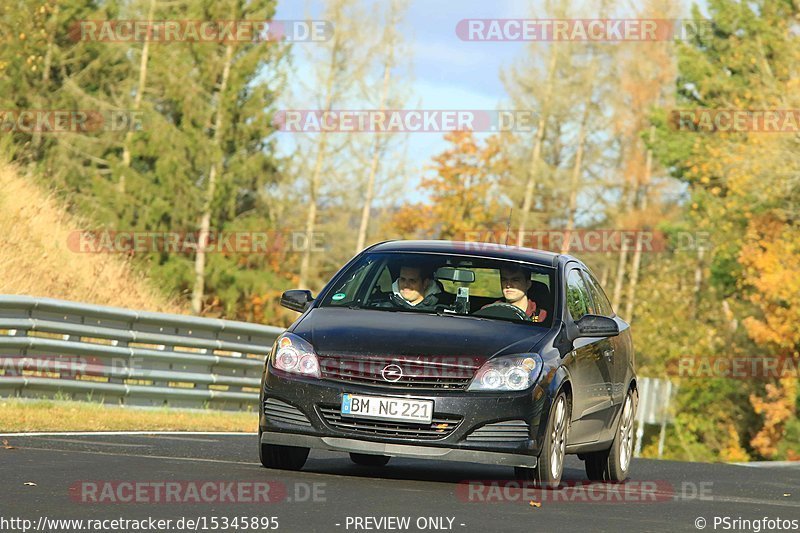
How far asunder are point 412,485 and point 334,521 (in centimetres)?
239

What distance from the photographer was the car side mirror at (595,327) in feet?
36.4

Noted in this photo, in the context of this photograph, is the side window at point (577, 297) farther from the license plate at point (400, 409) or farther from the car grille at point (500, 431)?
the license plate at point (400, 409)

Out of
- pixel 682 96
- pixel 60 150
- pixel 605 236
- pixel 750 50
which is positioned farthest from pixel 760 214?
pixel 605 236

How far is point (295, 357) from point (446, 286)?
1579 millimetres

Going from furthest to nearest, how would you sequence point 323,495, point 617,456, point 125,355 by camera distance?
point 125,355
point 617,456
point 323,495

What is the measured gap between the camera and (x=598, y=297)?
42.1 ft

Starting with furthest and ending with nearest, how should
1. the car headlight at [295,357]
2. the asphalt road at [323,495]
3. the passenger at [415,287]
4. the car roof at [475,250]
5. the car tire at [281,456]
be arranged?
the car roof at [475,250] < the passenger at [415,287] < the car tire at [281,456] < the car headlight at [295,357] < the asphalt road at [323,495]

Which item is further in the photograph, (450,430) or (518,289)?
(518,289)

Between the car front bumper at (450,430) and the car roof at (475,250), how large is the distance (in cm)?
174

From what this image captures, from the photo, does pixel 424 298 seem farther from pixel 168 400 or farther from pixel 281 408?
pixel 168 400

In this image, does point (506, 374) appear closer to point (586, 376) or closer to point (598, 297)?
point (586, 376)

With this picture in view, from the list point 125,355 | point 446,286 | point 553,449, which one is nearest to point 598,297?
point 446,286

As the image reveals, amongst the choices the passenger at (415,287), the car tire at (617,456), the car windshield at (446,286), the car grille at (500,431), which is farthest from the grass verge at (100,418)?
the car grille at (500,431)

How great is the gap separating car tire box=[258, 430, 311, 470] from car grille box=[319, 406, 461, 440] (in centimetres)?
87
